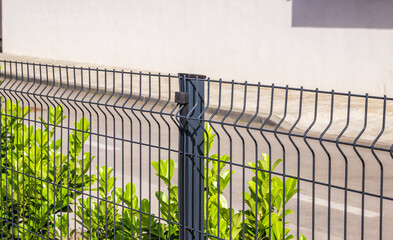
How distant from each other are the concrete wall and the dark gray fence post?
10.7m

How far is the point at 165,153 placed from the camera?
9.30m

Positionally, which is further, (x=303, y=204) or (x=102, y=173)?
(x=303, y=204)

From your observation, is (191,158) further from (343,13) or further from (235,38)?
Answer: (235,38)

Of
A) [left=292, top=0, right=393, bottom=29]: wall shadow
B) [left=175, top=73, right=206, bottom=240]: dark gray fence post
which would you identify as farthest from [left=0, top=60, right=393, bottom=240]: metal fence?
[left=292, top=0, right=393, bottom=29]: wall shadow

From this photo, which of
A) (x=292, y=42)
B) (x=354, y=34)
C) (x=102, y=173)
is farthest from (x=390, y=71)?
(x=102, y=173)

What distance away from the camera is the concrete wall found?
530 inches

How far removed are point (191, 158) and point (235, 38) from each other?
12.6 metres

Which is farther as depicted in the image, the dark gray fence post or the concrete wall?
the concrete wall

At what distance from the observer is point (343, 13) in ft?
45.1

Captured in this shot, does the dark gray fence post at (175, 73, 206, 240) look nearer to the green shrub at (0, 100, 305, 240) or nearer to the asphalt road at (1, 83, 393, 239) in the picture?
the green shrub at (0, 100, 305, 240)

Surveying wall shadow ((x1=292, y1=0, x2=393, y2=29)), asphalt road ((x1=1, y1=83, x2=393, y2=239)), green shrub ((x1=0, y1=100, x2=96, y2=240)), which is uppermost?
wall shadow ((x1=292, y1=0, x2=393, y2=29))

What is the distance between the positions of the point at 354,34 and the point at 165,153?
19.0ft

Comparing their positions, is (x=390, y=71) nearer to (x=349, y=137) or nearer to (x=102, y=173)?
(x=349, y=137)

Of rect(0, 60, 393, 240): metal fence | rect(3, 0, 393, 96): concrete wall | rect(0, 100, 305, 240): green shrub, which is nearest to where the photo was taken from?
rect(0, 60, 393, 240): metal fence
